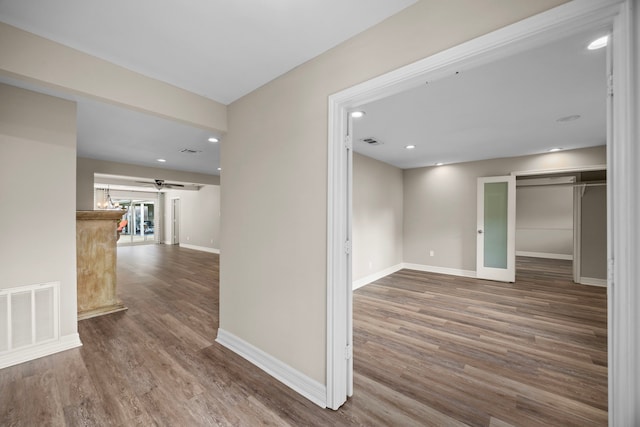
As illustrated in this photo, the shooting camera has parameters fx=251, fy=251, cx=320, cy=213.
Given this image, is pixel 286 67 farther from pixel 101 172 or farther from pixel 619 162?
pixel 101 172

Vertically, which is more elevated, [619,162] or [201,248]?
[619,162]

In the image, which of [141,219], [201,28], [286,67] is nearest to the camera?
[201,28]

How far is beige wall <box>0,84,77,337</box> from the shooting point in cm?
221

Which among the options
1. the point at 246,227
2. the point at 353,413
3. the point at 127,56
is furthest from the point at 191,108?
the point at 353,413

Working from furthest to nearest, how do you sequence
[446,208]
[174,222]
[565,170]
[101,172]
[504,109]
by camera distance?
[174,222], [446,208], [101,172], [565,170], [504,109]

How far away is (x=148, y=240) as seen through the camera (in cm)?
1234

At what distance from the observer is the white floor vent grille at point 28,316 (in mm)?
2207

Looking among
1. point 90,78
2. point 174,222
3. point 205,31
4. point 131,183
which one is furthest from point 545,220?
point 174,222

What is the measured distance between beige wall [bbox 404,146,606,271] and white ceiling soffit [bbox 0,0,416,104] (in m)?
4.95

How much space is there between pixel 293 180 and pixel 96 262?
332 cm

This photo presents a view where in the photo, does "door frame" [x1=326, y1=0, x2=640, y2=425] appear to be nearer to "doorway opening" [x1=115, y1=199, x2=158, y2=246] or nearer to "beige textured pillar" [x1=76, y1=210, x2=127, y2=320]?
"beige textured pillar" [x1=76, y1=210, x2=127, y2=320]

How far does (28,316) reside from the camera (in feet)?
7.55

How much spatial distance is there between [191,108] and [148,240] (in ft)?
41.0

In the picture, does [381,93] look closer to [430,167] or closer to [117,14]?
[117,14]
